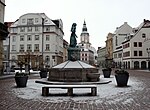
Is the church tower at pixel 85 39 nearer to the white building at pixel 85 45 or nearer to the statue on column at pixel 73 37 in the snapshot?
the white building at pixel 85 45

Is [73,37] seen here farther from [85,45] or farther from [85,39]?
[85,39]

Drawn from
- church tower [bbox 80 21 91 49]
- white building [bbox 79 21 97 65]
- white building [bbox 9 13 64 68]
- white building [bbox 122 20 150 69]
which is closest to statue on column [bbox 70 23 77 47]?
white building [bbox 9 13 64 68]

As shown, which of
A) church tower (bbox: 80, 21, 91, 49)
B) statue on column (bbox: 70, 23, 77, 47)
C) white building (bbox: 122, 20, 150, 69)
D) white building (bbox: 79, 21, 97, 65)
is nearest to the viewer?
statue on column (bbox: 70, 23, 77, 47)

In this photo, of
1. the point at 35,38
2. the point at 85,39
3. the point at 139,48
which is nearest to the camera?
the point at 35,38

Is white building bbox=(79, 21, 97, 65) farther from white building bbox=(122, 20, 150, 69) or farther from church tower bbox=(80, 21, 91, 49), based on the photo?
white building bbox=(122, 20, 150, 69)

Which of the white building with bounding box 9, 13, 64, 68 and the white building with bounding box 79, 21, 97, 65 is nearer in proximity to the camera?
the white building with bounding box 9, 13, 64, 68

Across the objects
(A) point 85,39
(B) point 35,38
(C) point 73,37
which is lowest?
(C) point 73,37

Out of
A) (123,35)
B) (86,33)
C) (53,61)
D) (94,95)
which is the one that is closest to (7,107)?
(94,95)

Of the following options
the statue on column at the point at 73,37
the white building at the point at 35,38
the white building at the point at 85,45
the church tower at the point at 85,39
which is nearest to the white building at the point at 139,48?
the white building at the point at 35,38

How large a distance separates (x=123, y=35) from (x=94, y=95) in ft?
264

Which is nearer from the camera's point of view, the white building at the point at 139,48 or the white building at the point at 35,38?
the white building at the point at 35,38

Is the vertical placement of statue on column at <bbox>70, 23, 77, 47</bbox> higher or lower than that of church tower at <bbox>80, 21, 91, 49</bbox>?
lower

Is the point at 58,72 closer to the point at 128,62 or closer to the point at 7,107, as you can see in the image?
the point at 7,107

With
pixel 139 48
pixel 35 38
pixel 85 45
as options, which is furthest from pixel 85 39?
pixel 35 38
